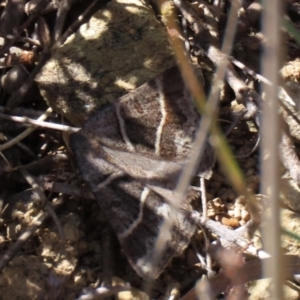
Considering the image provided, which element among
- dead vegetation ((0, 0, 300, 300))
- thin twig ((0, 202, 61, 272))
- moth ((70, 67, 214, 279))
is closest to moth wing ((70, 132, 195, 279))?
moth ((70, 67, 214, 279))

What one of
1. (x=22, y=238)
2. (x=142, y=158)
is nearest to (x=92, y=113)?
(x=142, y=158)

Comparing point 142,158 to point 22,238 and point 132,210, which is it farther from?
point 22,238

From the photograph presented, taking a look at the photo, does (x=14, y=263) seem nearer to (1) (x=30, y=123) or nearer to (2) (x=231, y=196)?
(1) (x=30, y=123)

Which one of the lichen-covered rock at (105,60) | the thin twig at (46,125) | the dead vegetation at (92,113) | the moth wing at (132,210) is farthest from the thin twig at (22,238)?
the lichen-covered rock at (105,60)

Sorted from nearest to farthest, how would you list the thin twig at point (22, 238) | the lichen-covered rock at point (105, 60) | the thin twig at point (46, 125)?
the thin twig at point (22, 238), the thin twig at point (46, 125), the lichen-covered rock at point (105, 60)

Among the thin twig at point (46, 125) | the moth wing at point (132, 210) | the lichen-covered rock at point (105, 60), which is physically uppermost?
the lichen-covered rock at point (105, 60)

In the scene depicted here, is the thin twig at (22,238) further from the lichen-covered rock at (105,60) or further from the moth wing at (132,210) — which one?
the lichen-covered rock at (105,60)
